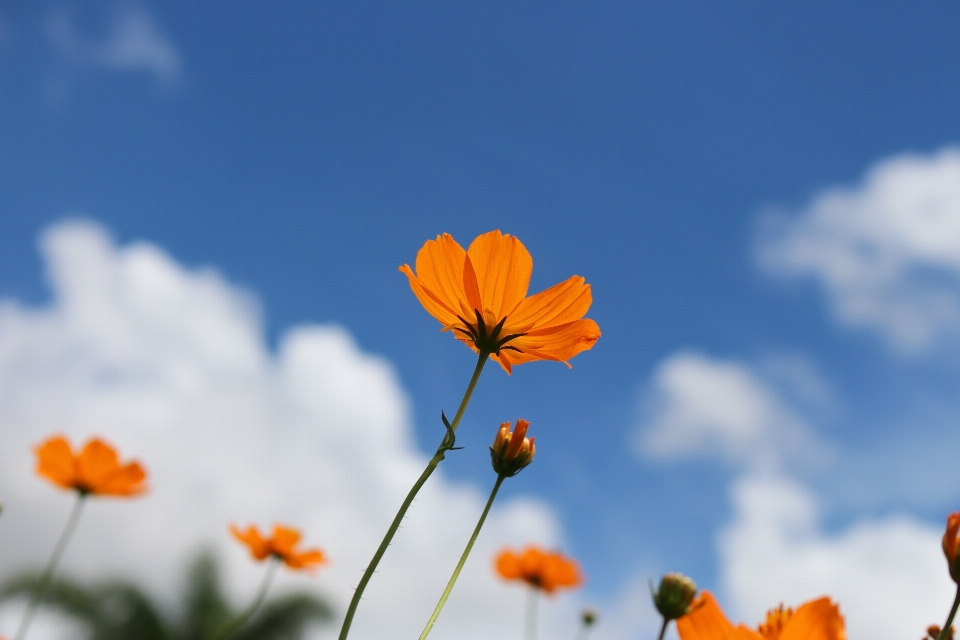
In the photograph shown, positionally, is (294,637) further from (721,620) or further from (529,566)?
(721,620)

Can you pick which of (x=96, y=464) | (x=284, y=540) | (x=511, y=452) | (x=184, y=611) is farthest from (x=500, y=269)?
(x=184, y=611)

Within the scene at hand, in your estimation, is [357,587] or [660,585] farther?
[660,585]

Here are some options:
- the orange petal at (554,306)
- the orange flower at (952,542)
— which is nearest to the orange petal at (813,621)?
the orange flower at (952,542)

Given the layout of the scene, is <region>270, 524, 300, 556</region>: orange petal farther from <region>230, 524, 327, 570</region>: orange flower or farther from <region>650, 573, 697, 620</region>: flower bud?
<region>650, 573, 697, 620</region>: flower bud

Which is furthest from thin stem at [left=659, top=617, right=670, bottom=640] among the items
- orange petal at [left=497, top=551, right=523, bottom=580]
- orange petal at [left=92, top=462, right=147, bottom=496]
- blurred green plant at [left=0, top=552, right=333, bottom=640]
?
blurred green plant at [left=0, top=552, right=333, bottom=640]

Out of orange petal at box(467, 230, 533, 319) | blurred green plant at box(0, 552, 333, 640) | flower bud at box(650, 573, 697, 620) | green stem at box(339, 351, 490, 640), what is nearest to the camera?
green stem at box(339, 351, 490, 640)

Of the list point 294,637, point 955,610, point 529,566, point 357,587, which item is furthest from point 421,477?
point 294,637
